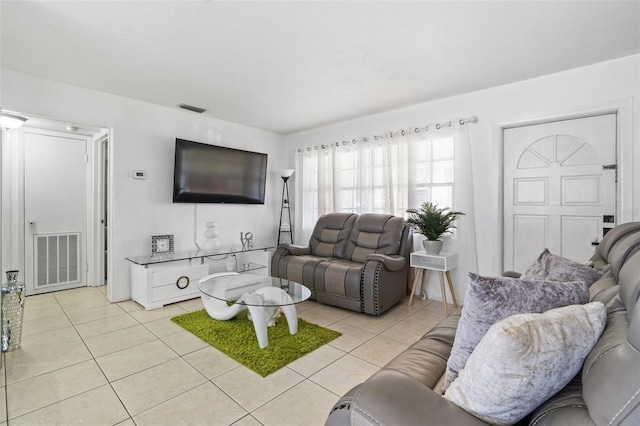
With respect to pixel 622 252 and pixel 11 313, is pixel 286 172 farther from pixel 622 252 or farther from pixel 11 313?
pixel 622 252

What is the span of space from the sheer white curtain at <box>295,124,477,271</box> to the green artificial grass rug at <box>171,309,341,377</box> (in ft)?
6.30

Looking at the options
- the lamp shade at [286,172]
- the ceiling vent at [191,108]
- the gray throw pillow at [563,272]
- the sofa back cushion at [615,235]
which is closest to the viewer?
the gray throw pillow at [563,272]

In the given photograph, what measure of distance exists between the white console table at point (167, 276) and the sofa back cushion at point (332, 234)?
82cm

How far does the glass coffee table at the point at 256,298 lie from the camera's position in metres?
2.34

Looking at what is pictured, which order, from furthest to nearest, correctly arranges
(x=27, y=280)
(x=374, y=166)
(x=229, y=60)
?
(x=374, y=166)
(x=27, y=280)
(x=229, y=60)

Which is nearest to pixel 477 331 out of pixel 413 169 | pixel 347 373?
pixel 347 373

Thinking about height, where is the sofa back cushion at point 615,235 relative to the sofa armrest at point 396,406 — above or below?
above

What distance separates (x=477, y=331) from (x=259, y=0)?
2.10m

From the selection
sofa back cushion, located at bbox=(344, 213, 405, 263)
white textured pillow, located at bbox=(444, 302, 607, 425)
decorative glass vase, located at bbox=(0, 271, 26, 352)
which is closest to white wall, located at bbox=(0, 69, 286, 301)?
decorative glass vase, located at bbox=(0, 271, 26, 352)

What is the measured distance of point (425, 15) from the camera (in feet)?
6.52

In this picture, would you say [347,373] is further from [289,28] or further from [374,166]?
[374,166]

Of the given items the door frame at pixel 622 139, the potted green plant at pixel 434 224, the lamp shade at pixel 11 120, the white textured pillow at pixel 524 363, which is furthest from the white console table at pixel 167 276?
the door frame at pixel 622 139

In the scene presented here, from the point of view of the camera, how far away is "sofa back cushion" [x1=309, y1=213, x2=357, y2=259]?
393 cm

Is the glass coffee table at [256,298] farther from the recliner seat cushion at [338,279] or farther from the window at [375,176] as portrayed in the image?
the window at [375,176]
